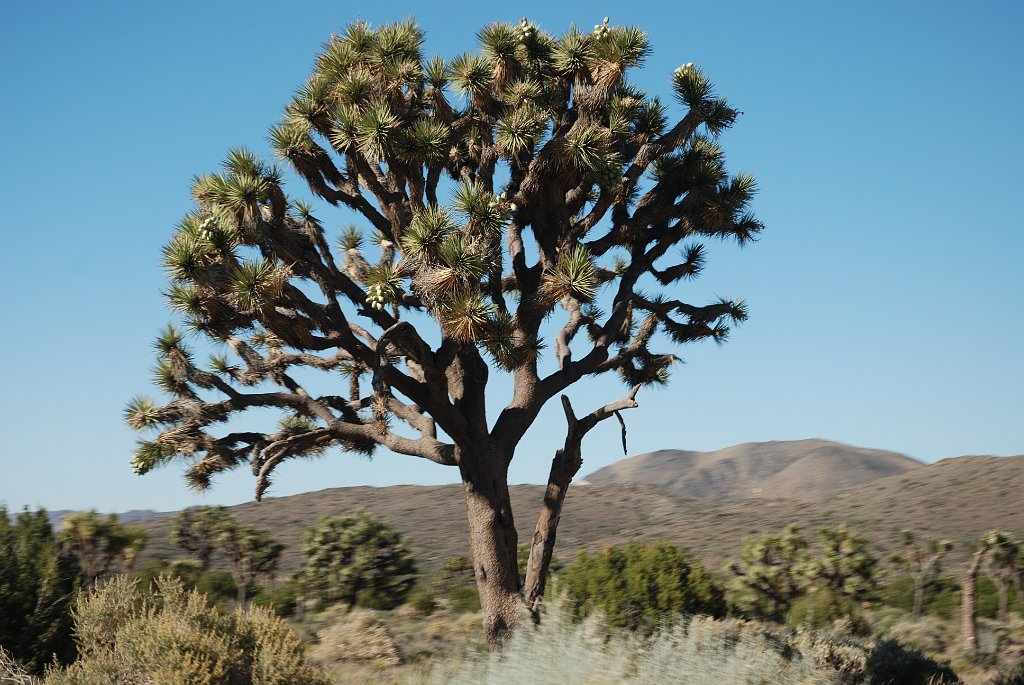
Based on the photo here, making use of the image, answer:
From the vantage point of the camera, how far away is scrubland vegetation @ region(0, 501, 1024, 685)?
7414mm

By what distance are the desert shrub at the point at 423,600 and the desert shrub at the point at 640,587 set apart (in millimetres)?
3657

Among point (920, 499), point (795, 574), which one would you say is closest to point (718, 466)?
point (920, 499)

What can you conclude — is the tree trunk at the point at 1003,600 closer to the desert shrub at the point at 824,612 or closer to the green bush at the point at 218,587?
the desert shrub at the point at 824,612

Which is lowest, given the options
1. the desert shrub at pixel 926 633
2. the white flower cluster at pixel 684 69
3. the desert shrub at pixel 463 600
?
the desert shrub at pixel 926 633

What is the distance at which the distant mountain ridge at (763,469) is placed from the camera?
73625 mm

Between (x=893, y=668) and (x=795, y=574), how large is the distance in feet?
21.0

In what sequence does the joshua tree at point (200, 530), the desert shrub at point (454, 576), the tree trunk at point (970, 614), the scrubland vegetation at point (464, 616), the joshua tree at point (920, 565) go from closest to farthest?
the scrubland vegetation at point (464, 616)
the tree trunk at point (970, 614)
the joshua tree at point (920, 565)
the desert shrub at point (454, 576)
the joshua tree at point (200, 530)

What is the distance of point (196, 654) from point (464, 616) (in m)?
7.70

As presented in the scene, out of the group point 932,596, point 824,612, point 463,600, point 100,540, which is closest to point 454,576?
point 463,600

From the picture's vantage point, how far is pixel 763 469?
80688mm

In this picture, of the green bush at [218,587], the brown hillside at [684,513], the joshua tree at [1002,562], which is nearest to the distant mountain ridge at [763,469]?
the brown hillside at [684,513]

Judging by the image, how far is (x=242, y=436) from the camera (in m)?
11.3

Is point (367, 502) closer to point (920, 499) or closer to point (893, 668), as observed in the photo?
point (920, 499)

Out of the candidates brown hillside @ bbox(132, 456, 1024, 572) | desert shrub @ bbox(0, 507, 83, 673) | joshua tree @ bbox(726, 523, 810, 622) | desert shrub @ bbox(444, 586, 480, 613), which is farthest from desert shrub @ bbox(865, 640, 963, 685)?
brown hillside @ bbox(132, 456, 1024, 572)
